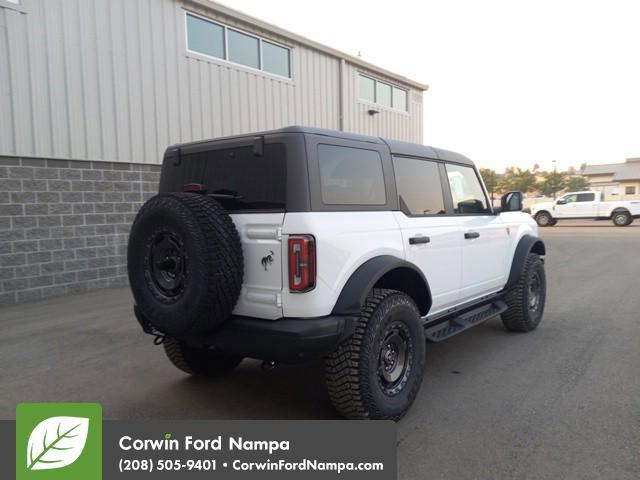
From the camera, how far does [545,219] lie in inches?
1008

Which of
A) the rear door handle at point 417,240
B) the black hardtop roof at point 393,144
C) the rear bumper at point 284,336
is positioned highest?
the black hardtop roof at point 393,144

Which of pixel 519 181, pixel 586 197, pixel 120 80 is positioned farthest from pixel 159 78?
pixel 519 181

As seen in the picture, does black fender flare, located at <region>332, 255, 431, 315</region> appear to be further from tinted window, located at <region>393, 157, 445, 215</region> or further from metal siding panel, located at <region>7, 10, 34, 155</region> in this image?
metal siding panel, located at <region>7, 10, 34, 155</region>

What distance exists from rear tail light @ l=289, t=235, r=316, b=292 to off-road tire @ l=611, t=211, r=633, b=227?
2517 cm

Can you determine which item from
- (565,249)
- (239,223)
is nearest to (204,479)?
(239,223)

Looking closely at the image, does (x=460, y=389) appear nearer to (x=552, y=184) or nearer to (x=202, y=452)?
(x=202, y=452)

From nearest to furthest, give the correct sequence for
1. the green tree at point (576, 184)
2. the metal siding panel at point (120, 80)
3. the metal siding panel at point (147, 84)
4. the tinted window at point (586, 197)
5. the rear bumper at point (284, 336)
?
the rear bumper at point (284, 336) → the metal siding panel at point (120, 80) → the metal siding panel at point (147, 84) → the tinted window at point (586, 197) → the green tree at point (576, 184)

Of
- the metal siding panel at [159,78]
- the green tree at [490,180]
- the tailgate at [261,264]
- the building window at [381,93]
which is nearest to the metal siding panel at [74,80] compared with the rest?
the metal siding panel at [159,78]

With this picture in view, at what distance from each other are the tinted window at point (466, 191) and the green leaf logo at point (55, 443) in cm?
337

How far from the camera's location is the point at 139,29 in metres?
8.93

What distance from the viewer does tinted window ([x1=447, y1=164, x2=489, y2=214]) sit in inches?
177

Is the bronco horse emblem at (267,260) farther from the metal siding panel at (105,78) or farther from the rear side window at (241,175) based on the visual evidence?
the metal siding panel at (105,78)

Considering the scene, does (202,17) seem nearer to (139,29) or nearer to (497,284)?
(139,29)

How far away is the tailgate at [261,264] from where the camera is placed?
2.91m
